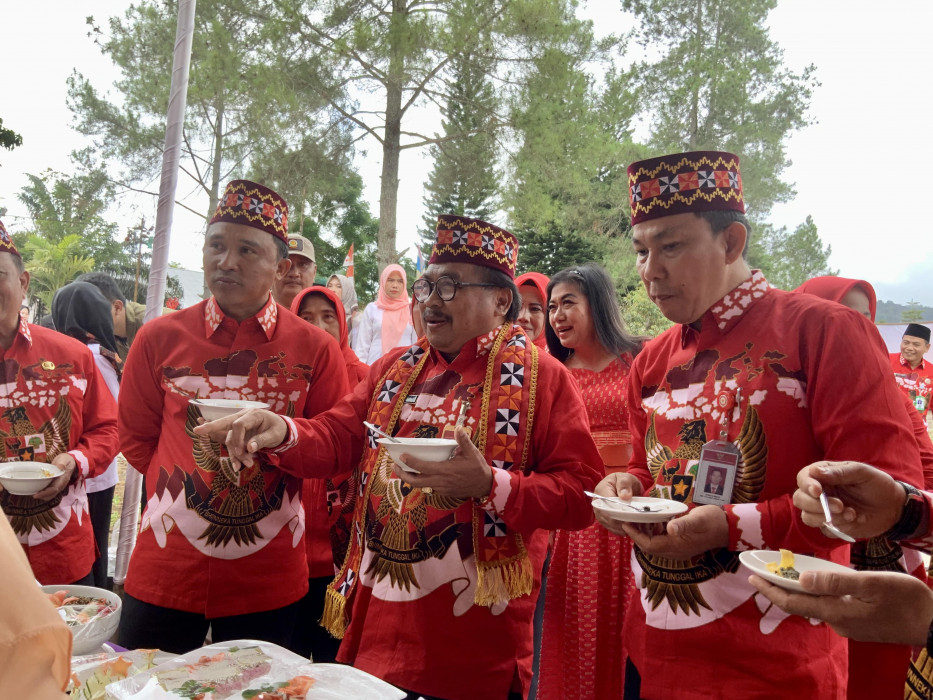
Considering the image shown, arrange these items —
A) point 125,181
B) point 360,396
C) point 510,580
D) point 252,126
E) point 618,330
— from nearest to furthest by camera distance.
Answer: point 510,580
point 360,396
point 618,330
point 252,126
point 125,181

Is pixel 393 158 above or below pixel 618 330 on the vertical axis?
above

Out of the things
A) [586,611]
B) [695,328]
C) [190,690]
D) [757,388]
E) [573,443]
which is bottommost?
[586,611]

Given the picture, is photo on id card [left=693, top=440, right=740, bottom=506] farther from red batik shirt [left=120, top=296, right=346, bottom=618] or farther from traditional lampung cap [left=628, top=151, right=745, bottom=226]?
red batik shirt [left=120, top=296, right=346, bottom=618]

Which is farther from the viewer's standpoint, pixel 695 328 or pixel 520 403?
pixel 520 403

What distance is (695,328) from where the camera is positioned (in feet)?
6.70

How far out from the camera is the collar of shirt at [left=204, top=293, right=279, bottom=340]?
2.63 meters

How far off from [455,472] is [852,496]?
3.21 ft

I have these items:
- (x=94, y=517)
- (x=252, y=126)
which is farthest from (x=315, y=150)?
(x=94, y=517)

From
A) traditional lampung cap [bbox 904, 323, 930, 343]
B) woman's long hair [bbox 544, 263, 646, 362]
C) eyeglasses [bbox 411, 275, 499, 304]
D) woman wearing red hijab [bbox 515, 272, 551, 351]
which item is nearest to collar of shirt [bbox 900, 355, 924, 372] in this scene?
traditional lampung cap [bbox 904, 323, 930, 343]

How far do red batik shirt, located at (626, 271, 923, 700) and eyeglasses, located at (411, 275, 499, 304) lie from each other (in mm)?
797

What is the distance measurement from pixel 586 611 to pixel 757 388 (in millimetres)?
1741

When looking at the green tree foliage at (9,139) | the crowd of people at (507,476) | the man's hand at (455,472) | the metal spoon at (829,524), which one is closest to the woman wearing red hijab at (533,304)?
the crowd of people at (507,476)

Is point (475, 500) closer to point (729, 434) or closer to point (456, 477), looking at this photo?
point (456, 477)

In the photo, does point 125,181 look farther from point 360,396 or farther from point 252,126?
point 360,396
